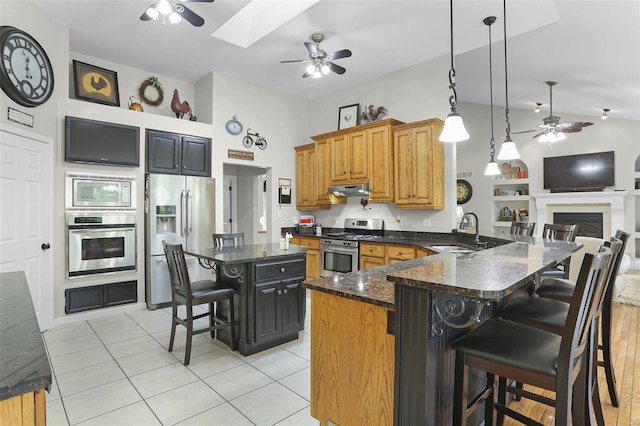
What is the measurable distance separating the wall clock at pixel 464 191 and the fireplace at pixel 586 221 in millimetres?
1990

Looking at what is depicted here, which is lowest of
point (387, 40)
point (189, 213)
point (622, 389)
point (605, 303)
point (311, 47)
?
point (622, 389)

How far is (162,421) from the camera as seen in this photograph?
79.4 inches

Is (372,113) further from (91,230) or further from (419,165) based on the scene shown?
(91,230)

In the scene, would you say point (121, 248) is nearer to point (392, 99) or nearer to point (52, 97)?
point (52, 97)

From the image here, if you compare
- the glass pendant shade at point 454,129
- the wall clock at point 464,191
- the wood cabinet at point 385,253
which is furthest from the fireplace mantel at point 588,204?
the glass pendant shade at point 454,129

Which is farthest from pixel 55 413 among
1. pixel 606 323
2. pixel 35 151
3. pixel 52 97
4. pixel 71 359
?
pixel 606 323

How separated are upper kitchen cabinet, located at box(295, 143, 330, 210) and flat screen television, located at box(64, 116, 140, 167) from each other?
8.77ft

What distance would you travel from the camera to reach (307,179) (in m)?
5.91

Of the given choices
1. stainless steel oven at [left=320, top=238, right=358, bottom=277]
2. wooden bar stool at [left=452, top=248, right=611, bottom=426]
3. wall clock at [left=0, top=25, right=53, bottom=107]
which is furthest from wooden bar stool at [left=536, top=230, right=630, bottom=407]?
wall clock at [left=0, top=25, right=53, bottom=107]

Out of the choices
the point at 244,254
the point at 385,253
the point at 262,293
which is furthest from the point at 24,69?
the point at 385,253

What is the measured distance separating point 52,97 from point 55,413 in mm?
3216

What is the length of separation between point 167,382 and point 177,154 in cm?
314

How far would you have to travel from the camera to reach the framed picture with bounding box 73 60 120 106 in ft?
13.5

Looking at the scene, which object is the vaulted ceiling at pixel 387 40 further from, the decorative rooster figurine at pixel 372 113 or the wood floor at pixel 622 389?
the wood floor at pixel 622 389
